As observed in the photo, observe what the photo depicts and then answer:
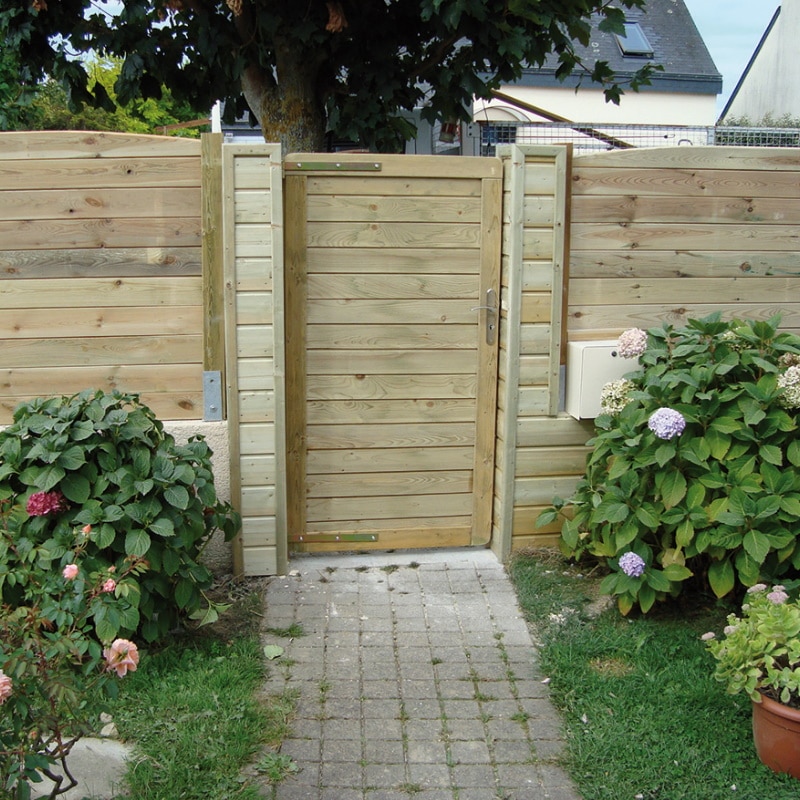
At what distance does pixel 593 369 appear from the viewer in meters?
5.02

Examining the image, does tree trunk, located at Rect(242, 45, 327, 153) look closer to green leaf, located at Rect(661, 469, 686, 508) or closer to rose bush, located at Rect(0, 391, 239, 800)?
rose bush, located at Rect(0, 391, 239, 800)

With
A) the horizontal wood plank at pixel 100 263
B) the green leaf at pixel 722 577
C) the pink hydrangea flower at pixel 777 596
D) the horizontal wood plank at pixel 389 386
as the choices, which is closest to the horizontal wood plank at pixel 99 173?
the horizontal wood plank at pixel 100 263

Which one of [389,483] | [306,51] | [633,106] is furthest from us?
[633,106]

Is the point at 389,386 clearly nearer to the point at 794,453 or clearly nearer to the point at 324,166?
the point at 324,166

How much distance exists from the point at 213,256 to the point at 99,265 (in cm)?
55

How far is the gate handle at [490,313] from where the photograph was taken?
5086mm

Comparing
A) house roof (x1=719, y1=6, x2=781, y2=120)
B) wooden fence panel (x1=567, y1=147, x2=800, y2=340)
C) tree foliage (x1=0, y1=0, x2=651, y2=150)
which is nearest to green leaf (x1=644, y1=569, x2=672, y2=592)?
wooden fence panel (x1=567, y1=147, x2=800, y2=340)

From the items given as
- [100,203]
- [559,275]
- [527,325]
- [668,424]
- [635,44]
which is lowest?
[668,424]

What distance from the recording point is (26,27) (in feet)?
22.9

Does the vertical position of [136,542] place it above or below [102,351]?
below

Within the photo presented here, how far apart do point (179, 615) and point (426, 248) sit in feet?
7.11

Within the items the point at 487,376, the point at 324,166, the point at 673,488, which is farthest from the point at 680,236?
the point at 324,166

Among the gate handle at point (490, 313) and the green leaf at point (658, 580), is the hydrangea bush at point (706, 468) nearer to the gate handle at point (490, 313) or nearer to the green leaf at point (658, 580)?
the green leaf at point (658, 580)

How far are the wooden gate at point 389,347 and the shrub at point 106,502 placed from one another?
1.03m
